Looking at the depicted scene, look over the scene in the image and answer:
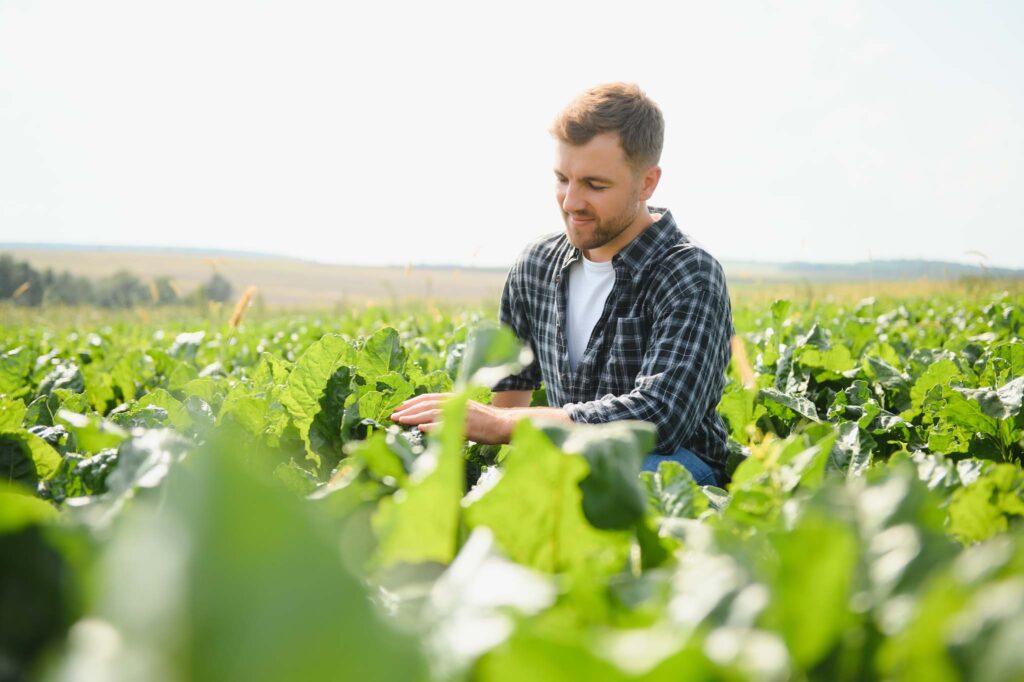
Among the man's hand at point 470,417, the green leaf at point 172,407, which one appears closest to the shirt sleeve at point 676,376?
the man's hand at point 470,417

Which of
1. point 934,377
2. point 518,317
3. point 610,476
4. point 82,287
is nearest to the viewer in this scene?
point 610,476

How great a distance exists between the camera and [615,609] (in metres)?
0.79

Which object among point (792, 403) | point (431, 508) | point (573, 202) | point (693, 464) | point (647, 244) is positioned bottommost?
point (693, 464)

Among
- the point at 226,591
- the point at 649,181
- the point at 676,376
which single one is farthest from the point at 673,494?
the point at 649,181

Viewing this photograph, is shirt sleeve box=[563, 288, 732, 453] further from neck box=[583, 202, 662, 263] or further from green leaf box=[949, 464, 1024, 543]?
green leaf box=[949, 464, 1024, 543]

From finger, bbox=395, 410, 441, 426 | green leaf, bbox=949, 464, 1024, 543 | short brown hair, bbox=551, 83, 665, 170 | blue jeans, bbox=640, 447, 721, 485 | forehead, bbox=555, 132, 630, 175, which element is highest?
short brown hair, bbox=551, 83, 665, 170

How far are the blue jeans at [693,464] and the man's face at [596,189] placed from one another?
0.99 metres

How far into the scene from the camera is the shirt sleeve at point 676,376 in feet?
9.73

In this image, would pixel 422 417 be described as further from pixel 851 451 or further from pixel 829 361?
pixel 829 361

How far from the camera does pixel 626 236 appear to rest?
3.71m

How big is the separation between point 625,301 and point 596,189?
52 centimetres

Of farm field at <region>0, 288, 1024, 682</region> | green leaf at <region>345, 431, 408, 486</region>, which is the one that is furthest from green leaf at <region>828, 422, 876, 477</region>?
green leaf at <region>345, 431, 408, 486</region>

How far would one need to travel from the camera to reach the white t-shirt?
376 cm

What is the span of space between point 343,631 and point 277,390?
1780 millimetres
